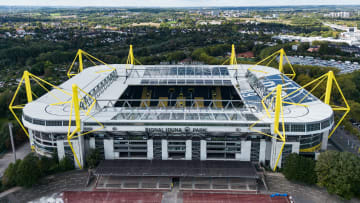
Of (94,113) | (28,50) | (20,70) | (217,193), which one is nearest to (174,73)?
(94,113)

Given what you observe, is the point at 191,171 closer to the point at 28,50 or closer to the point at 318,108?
the point at 318,108

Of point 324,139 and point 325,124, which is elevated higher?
point 325,124

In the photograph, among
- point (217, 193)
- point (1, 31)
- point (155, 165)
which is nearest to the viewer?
point (217, 193)

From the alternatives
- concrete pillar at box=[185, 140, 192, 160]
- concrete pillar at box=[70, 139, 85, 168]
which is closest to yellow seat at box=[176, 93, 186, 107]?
concrete pillar at box=[185, 140, 192, 160]

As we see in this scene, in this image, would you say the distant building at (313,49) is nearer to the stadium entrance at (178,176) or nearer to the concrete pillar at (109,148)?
the stadium entrance at (178,176)

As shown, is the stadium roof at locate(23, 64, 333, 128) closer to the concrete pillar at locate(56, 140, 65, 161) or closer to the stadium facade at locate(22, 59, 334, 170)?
the stadium facade at locate(22, 59, 334, 170)

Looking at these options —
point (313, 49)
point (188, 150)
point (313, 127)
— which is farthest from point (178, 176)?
point (313, 49)

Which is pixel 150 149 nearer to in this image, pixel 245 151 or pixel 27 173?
pixel 245 151
